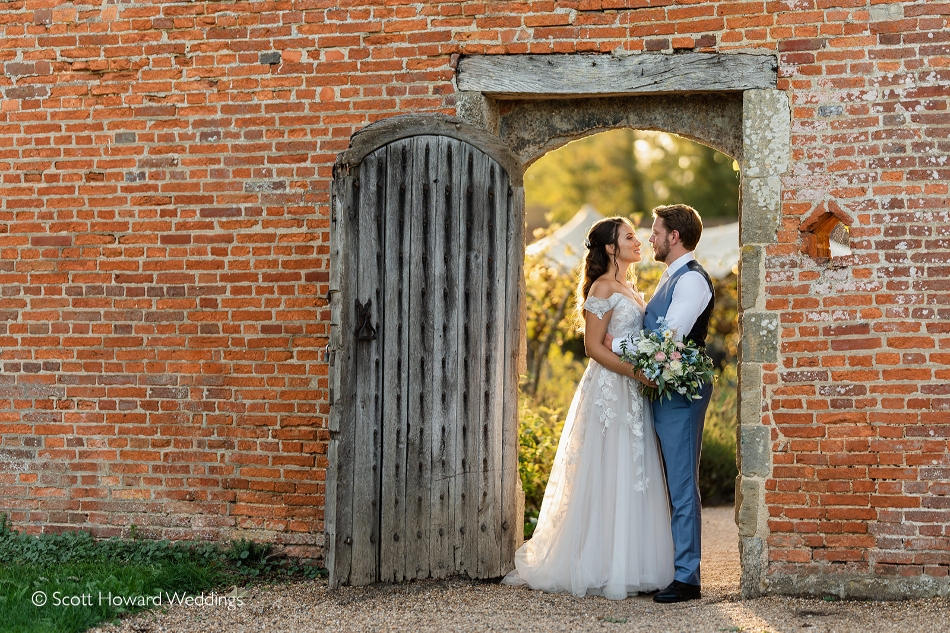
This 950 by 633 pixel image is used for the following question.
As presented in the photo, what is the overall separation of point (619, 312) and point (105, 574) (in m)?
3.20

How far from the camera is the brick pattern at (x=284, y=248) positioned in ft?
16.8

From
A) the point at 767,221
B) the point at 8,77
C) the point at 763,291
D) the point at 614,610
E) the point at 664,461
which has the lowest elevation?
the point at 614,610

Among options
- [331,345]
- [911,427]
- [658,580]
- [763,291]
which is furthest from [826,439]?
[331,345]

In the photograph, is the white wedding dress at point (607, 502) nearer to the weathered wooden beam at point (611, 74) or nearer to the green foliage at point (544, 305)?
the weathered wooden beam at point (611, 74)

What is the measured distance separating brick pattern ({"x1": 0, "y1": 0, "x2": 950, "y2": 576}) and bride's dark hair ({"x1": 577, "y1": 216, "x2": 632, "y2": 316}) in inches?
35.1

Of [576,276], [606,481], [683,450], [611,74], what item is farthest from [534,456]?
[611,74]

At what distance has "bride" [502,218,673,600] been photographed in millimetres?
5117

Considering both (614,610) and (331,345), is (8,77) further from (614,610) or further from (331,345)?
(614,610)

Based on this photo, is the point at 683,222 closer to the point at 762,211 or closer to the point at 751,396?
the point at 762,211

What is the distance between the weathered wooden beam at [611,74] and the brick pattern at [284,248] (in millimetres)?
77

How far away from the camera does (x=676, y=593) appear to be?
5031 mm

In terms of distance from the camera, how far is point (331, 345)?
17.5 ft

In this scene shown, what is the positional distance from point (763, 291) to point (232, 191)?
10.7ft

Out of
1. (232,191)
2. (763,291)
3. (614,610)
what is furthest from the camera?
(232,191)
